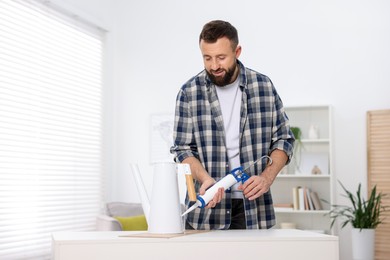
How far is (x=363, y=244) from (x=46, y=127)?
2.72 metres

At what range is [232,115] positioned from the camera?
2.33 metres

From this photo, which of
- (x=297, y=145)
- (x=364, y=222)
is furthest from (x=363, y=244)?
(x=297, y=145)

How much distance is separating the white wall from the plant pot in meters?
0.38

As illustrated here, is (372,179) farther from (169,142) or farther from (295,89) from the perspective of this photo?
(169,142)

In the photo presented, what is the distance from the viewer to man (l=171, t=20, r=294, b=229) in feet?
7.22

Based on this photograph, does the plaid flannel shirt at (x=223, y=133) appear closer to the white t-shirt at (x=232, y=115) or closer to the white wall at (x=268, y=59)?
the white t-shirt at (x=232, y=115)

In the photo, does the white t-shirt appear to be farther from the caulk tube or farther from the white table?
the white table

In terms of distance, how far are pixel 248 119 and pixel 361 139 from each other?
2.91 m

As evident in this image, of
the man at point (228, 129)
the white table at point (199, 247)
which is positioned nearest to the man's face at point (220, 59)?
the man at point (228, 129)

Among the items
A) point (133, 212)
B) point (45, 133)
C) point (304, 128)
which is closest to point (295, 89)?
point (304, 128)

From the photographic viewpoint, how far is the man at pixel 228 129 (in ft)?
7.22

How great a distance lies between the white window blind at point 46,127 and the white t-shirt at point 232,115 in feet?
7.46

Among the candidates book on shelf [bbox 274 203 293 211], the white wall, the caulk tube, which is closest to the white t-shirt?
the caulk tube

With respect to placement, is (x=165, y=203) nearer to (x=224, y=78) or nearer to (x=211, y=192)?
(x=211, y=192)
